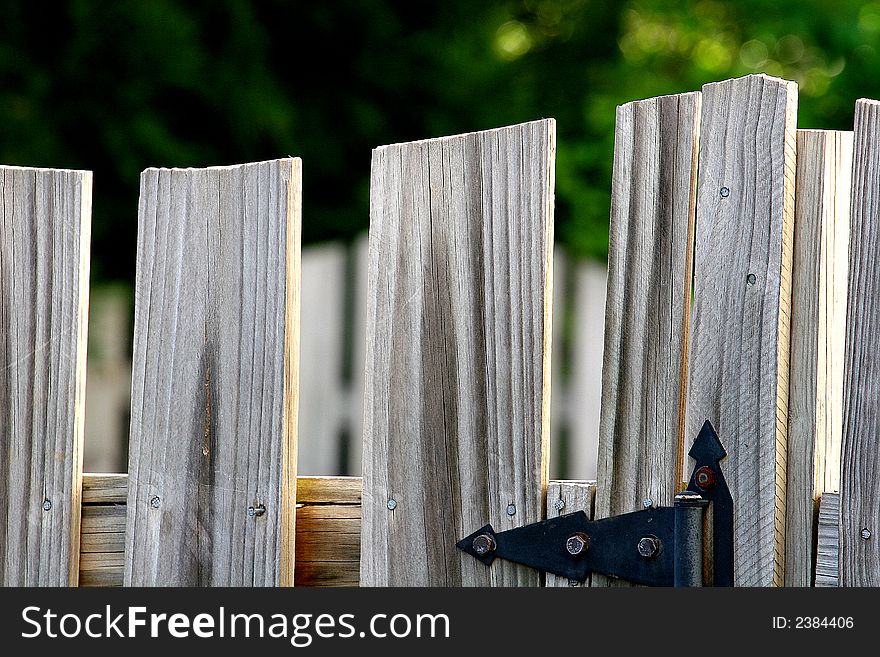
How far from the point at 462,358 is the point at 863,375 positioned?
1.84ft

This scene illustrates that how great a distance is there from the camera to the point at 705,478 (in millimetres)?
1468

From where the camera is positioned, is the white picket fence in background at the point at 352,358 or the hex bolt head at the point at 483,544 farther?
the white picket fence in background at the point at 352,358

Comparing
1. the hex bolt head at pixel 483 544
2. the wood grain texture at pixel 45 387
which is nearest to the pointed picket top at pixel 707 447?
the hex bolt head at pixel 483 544

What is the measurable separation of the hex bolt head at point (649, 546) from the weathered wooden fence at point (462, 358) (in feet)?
0.18

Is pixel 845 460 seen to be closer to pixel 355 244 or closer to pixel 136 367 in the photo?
pixel 136 367

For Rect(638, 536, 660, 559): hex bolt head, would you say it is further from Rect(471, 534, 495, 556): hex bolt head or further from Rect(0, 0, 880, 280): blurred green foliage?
Rect(0, 0, 880, 280): blurred green foliage

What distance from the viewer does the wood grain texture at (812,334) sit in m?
1.47

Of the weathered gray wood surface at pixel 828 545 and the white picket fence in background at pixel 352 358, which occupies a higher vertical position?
the white picket fence in background at pixel 352 358

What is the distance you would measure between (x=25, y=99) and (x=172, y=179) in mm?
4794

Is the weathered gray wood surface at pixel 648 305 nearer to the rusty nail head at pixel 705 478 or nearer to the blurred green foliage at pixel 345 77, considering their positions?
the rusty nail head at pixel 705 478

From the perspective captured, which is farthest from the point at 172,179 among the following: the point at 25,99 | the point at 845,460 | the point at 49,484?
the point at 25,99

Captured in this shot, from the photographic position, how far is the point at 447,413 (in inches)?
63.1

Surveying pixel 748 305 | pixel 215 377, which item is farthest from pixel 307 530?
pixel 748 305

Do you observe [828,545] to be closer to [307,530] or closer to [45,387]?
[307,530]
